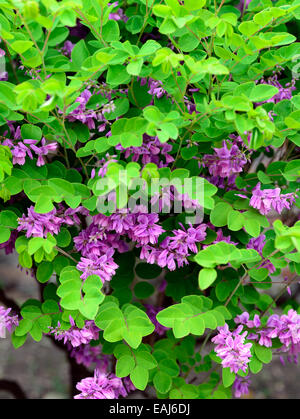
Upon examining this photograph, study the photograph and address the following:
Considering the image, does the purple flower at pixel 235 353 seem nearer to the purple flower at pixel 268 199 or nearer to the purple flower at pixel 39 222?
the purple flower at pixel 268 199

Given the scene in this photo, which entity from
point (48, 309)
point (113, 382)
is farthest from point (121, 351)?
point (48, 309)

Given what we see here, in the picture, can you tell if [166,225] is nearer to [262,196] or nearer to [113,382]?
[262,196]

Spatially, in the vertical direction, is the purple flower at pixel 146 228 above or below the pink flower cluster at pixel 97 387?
above

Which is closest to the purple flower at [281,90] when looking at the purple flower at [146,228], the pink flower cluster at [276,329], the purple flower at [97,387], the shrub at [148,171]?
the shrub at [148,171]

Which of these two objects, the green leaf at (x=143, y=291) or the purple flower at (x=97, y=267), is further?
the green leaf at (x=143, y=291)

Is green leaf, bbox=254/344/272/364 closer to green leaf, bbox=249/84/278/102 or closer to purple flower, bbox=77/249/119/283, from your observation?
purple flower, bbox=77/249/119/283

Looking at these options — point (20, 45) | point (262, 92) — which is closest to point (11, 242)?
point (20, 45)

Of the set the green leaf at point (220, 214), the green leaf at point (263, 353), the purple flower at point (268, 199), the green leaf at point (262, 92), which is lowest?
the green leaf at point (263, 353)

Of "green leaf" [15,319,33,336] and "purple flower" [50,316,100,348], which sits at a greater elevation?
"purple flower" [50,316,100,348]

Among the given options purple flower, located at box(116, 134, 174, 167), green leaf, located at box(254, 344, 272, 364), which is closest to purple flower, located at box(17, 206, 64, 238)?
purple flower, located at box(116, 134, 174, 167)

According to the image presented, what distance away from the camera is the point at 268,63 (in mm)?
1030

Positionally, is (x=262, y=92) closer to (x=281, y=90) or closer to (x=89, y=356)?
(x=281, y=90)
